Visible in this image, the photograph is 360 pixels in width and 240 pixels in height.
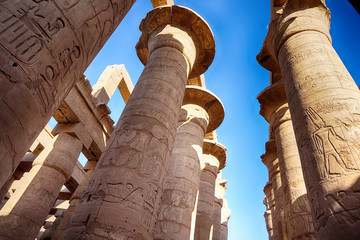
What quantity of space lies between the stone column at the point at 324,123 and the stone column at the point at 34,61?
10.5 feet

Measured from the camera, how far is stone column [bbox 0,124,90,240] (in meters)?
6.56

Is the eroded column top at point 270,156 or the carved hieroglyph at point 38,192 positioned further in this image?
the eroded column top at point 270,156

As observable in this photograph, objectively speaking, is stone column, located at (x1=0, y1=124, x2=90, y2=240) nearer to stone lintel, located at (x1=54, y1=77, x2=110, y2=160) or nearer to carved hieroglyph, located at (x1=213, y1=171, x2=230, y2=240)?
stone lintel, located at (x1=54, y1=77, x2=110, y2=160)

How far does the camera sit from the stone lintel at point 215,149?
12391 mm

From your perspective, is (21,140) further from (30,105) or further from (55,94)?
(55,94)

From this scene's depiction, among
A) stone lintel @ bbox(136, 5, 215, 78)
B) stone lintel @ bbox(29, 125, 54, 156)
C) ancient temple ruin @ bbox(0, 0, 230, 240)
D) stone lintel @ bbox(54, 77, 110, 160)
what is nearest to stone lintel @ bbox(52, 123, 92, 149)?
ancient temple ruin @ bbox(0, 0, 230, 240)

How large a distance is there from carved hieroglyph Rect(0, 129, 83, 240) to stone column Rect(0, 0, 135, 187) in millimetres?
6086

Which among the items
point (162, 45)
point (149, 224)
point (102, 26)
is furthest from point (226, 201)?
point (102, 26)

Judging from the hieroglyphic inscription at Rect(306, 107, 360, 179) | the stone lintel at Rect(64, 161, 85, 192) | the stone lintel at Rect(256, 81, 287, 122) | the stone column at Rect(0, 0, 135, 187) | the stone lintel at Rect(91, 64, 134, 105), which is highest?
the stone lintel at Rect(91, 64, 134, 105)

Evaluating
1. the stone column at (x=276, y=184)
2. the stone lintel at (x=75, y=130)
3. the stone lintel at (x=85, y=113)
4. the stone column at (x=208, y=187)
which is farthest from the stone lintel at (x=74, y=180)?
the stone column at (x=276, y=184)

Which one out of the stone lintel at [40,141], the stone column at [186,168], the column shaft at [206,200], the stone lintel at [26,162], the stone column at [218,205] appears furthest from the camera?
the stone column at [218,205]

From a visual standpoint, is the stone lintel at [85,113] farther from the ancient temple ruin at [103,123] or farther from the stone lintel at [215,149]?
the stone lintel at [215,149]

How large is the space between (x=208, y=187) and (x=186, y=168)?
4.24m

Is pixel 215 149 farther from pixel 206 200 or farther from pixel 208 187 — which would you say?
pixel 206 200
